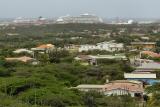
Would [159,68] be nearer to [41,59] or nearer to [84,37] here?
[41,59]

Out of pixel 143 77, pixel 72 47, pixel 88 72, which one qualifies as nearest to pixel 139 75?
pixel 143 77

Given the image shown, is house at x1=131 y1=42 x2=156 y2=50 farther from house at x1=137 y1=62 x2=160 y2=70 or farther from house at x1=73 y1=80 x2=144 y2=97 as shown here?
house at x1=73 y1=80 x2=144 y2=97

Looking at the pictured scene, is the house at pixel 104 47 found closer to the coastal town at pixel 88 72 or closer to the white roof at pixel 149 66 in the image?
the coastal town at pixel 88 72

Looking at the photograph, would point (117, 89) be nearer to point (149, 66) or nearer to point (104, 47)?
point (149, 66)

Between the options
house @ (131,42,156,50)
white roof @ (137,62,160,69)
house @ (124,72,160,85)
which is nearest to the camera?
house @ (124,72,160,85)

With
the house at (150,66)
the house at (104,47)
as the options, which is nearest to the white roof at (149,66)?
the house at (150,66)

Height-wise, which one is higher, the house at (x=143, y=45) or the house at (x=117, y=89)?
the house at (x=117, y=89)

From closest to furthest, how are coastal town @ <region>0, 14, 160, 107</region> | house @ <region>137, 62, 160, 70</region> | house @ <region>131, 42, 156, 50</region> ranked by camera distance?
1. coastal town @ <region>0, 14, 160, 107</region>
2. house @ <region>137, 62, 160, 70</region>
3. house @ <region>131, 42, 156, 50</region>

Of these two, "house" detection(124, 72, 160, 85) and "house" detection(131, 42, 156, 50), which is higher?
"house" detection(124, 72, 160, 85)

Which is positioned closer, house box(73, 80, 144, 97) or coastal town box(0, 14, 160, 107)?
coastal town box(0, 14, 160, 107)

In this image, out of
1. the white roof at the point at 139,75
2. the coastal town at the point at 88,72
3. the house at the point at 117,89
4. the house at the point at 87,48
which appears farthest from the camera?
the house at the point at 87,48

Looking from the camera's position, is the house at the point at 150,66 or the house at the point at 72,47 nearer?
the house at the point at 150,66

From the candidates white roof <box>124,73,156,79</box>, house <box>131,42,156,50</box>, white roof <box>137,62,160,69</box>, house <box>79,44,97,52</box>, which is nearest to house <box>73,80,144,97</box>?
white roof <box>124,73,156,79</box>

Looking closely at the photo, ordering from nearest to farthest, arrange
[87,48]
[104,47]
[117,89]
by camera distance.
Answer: [117,89] → [87,48] → [104,47]
